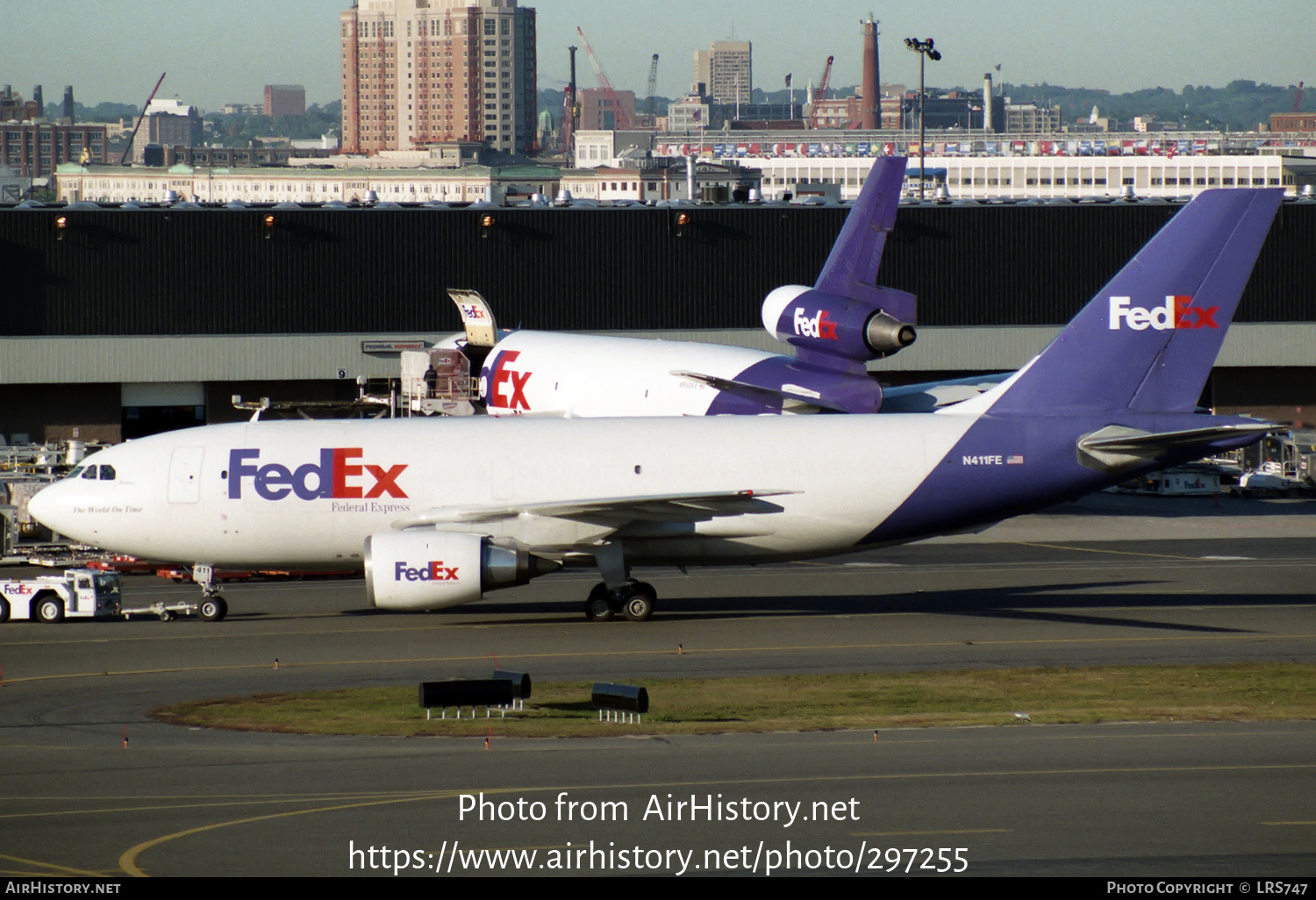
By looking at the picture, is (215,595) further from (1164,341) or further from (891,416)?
(1164,341)

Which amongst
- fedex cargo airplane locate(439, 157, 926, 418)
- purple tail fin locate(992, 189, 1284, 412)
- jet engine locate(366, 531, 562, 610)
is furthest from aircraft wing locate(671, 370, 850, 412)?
jet engine locate(366, 531, 562, 610)

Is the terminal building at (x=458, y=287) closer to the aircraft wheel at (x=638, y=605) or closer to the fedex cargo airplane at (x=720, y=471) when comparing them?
the fedex cargo airplane at (x=720, y=471)

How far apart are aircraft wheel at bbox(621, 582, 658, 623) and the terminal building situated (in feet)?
109

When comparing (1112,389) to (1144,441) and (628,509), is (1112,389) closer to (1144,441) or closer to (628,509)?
(1144,441)

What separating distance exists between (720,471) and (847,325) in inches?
683

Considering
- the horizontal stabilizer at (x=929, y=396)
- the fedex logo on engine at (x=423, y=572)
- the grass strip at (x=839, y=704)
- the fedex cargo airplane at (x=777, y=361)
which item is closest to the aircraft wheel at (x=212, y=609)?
the fedex logo on engine at (x=423, y=572)

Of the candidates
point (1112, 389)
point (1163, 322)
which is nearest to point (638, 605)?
point (1112, 389)

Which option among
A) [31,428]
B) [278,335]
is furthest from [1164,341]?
[31,428]

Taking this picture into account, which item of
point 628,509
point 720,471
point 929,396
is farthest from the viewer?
point 929,396

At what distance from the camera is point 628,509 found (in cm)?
3525

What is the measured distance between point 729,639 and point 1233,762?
1340 cm

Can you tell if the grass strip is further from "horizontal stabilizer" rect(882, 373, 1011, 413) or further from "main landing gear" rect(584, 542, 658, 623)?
"horizontal stabilizer" rect(882, 373, 1011, 413)

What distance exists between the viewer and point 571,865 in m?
18.1

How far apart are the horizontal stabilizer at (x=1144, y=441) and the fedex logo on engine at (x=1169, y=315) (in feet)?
8.00
